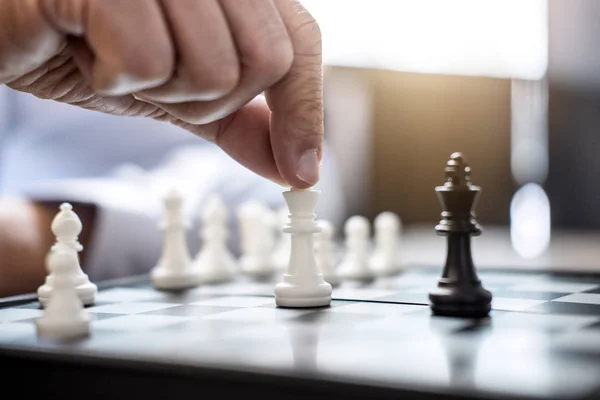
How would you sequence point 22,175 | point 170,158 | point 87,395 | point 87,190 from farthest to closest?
1. point 170,158
2. point 22,175
3. point 87,190
4. point 87,395

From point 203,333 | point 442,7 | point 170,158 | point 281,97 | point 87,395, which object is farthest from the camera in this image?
point 442,7

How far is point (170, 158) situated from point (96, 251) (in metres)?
1.79

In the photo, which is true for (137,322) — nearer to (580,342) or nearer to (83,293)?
(83,293)

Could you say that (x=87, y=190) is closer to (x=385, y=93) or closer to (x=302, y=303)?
(x=302, y=303)

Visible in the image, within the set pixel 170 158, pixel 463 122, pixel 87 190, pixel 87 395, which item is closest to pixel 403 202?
pixel 463 122

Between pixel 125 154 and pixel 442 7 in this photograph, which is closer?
pixel 125 154

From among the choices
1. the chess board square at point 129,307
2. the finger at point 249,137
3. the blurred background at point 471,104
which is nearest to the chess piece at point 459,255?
the finger at point 249,137

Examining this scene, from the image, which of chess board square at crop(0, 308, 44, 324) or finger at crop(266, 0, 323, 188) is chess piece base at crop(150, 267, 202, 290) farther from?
finger at crop(266, 0, 323, 188)

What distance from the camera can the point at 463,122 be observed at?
6148 millimetres

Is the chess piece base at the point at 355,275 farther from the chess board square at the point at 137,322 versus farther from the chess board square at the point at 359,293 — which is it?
the chess board square at the point at 137,322

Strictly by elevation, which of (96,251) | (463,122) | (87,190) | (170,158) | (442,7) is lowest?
(96,251)

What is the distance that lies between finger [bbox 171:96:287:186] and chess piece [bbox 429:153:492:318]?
321mm

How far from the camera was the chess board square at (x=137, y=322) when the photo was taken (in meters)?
1.07

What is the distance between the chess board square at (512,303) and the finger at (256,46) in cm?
53
